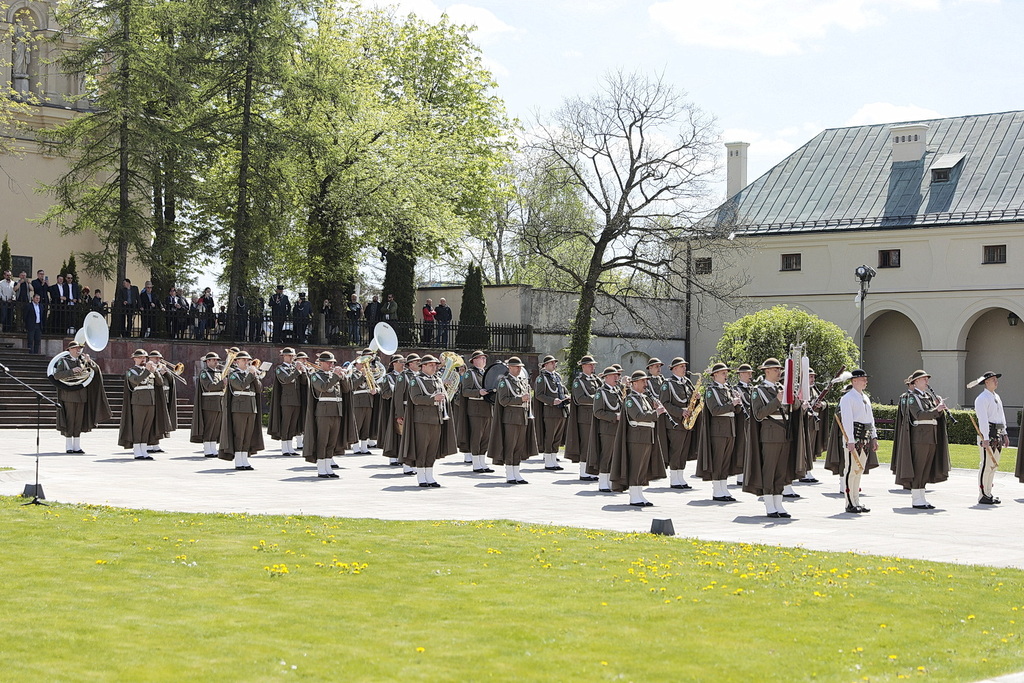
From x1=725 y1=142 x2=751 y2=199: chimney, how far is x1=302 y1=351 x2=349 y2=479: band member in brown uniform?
3754cm

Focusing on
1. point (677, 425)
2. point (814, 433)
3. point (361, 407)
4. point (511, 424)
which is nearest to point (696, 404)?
point (677, 425)

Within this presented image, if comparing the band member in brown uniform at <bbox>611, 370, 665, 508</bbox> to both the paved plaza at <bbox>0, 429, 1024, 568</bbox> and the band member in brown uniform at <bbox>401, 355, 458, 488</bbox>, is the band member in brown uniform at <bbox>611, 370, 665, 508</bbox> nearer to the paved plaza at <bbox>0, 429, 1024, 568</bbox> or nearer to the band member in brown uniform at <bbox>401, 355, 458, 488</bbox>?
the paved plaza at <bbox>0, 429, 1024, 568</bbox>

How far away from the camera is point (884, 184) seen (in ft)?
159

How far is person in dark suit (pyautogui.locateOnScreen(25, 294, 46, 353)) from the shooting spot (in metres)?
30.4

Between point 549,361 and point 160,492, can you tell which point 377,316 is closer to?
point 549,361

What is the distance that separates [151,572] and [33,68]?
34.2 metres

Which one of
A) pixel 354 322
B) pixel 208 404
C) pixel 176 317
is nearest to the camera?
pixel 208 404

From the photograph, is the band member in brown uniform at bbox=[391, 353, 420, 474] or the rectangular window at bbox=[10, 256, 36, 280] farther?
the rectangular window at bbox=[10, 256, 36, 280]

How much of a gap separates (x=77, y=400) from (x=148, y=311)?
32.3 ft

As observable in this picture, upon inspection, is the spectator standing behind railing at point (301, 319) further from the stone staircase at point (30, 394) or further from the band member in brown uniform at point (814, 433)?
the band member in brown uniform at point (814, 433)

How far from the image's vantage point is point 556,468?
883 inches

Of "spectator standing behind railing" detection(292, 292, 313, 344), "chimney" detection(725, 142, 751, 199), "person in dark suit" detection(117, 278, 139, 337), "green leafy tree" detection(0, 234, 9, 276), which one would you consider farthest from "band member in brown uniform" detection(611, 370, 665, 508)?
"chimney" detection(725, 142, 751, 199)

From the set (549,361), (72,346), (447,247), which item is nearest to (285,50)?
(447,247)

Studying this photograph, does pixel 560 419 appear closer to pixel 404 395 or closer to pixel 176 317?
pixel 404 395
